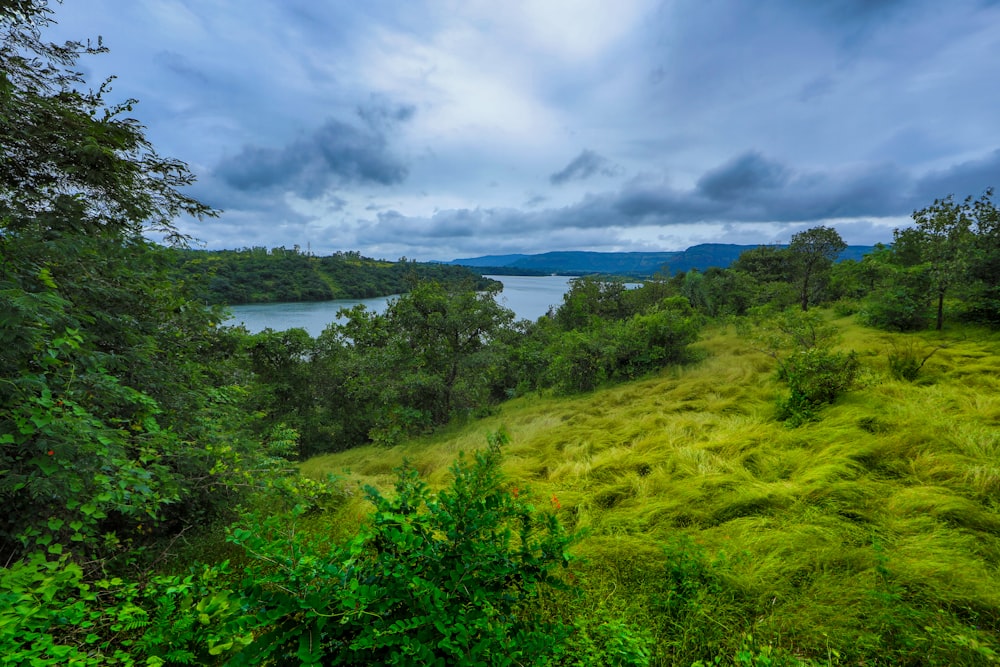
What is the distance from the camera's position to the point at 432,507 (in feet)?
5.63

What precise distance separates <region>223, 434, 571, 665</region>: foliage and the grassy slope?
498 mm

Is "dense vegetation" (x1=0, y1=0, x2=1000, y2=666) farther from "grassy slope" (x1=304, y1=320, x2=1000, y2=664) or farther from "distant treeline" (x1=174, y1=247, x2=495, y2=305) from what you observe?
"distant treeline" (x1=174, y1=247, x2=495, y2=305)

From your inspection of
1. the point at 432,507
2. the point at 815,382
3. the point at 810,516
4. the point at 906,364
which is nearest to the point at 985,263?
the point at 906,364

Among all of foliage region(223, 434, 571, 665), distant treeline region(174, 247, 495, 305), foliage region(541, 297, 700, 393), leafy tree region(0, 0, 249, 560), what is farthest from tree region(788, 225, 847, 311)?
leafy tree region(0, 0, 249, 560)

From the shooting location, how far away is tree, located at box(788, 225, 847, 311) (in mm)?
20375

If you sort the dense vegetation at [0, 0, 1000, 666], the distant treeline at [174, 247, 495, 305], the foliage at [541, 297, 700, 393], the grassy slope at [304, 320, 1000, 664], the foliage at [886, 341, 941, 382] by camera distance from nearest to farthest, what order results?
the dense vegetation at [0, 0, 1000, 666] < the grassy slope at [304, 320, 1000, 664] < the foliage at [886, 341, 941, 382] < the foliage at [541, 297, 700, 393] < the distant treeline at [174, 247, 495, 305]

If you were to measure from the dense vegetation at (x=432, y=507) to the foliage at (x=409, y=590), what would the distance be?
1cm

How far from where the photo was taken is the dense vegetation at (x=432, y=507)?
4.80 ft

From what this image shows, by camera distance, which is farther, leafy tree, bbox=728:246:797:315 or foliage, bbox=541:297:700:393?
leafy tree, bbox=728:246:797:315

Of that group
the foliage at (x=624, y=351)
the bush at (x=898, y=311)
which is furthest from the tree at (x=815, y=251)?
the foliage at (x=624, y=351)

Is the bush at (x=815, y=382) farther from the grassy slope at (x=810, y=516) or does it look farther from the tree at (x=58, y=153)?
the tree at (x=58, y=153)

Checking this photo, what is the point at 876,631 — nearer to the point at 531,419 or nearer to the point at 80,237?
the point at 80,237

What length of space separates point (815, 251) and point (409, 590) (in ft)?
89.5

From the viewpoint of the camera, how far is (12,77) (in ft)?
10.4
